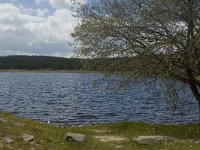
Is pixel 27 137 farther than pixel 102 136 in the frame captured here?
No

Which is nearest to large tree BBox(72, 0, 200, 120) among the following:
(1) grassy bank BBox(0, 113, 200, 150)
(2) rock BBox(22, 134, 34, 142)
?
(1) grassy bank BBox(0, 113, 200, 150)

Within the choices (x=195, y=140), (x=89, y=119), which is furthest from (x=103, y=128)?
(x=89, y=119)

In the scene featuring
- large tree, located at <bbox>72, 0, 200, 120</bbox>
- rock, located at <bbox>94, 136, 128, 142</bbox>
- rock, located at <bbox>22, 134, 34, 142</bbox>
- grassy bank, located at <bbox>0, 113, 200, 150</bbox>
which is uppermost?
large tree, located at <bbox>72, 0, 200, 120</bbox>

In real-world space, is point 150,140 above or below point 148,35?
below

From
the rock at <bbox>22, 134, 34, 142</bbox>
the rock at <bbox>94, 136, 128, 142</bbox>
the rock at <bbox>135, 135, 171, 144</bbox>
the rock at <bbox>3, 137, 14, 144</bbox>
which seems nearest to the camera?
the rock at <bbox>3, 137, 14, 144</bbox>

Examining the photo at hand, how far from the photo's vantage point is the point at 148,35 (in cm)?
2573

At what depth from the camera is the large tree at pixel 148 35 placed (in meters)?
24.3

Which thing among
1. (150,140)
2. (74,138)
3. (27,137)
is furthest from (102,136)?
(27,137)

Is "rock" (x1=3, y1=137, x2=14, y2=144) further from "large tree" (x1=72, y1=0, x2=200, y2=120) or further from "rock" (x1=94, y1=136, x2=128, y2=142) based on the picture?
"large tree" (x1=72, y1=0, x2=200, y2=120)

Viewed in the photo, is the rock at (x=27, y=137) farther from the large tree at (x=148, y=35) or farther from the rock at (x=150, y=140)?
the large tree at (x=148, y=35)

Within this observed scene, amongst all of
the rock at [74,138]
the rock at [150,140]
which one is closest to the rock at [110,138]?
the rock at [150,140]

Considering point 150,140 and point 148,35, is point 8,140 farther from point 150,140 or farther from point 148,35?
point 148,35

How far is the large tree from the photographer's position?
2434 centimetres

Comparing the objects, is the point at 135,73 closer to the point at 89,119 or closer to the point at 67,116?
the point at 89,119
